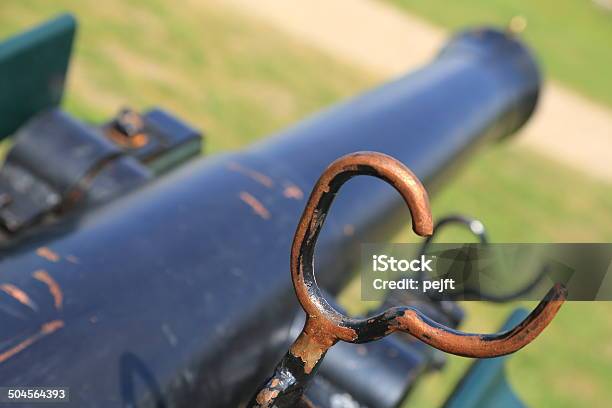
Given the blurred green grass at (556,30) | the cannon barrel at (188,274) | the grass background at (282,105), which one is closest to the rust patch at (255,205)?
the cannon barrel at (188,274)

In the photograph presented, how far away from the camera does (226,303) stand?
128 centimetres

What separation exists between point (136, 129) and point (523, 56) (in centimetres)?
174

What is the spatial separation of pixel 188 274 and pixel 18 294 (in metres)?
0.27

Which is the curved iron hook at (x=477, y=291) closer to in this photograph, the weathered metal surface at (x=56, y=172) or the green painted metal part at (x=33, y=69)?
the weathered metal surface at (x=56, y=172)

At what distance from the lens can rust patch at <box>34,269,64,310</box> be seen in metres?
1.12

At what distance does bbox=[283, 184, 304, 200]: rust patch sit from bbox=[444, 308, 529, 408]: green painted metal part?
48 cm

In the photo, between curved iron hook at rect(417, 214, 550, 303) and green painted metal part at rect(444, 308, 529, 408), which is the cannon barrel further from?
green painted metal part at rect(444, 308, 529, 408)

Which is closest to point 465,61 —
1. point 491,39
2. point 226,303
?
point 491,39

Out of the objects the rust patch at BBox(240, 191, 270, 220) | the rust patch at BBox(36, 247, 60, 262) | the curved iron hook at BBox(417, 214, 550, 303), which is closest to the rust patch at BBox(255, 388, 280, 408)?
the curved iron hook at BBox(417, 214, 550, 303)

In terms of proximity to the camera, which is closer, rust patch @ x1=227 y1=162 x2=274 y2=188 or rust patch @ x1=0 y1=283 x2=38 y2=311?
rust patch @ x1=0 y1=283 x2=38 y2=311

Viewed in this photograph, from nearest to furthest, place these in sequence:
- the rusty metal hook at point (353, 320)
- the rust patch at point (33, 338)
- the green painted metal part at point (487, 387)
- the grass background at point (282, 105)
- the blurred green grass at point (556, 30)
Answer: the rusty metal hook at point (353, 320)
the rust patch at point (33, 338)
the green painted metal part at point (487, 387)
the grass background at point (282, 105)
the blurred green grass at point (556, 30)

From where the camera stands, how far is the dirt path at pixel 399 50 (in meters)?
6.14

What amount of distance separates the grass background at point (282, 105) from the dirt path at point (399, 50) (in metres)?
0.31

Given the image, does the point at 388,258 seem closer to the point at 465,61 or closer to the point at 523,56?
the point at 465,61
